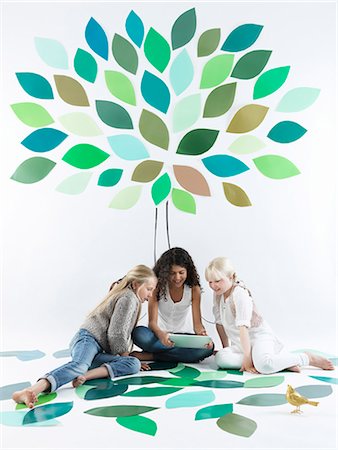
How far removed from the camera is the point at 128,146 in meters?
4.14

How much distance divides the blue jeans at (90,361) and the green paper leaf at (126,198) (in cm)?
129

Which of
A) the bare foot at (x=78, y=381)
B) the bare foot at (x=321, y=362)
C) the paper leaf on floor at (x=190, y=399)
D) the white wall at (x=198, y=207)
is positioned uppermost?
the white wall at (x=198, y=207)

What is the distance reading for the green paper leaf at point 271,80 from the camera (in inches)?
163

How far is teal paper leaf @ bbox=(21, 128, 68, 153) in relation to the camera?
4180mm

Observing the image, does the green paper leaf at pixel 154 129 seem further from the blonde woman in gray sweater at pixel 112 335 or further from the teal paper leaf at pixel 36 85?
the blonde woman in gray sweater at pixel 112 335

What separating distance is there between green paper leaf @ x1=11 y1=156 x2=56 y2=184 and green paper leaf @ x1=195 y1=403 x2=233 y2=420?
2.34m

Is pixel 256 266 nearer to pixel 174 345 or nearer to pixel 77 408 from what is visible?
pixel 174 345

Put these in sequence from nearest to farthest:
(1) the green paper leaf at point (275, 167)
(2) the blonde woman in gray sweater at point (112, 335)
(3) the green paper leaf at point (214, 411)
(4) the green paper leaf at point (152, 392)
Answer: (3) the green paper leaf at point (214, 411) < (4) the green paper leaf at point (152, 392) < (2) the blonde woman in gray sweater at point (112, 335) < (1) the green paper leaf at point (275, 167)

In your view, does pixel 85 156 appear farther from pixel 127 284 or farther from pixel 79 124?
pixel 127 284

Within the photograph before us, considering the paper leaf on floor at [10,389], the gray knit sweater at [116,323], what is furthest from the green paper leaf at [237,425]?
the paper leaf on floor at [10,389]

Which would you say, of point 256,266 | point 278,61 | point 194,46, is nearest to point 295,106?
point 278,61

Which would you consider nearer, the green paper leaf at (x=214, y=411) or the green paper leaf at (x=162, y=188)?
the green paper leaf at (x=214, y=411)

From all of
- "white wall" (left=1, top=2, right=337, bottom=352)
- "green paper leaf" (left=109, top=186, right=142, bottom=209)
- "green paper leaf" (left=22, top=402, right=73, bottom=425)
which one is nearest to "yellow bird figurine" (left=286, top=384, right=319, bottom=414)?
"green paper leaf" (left=22, top=402, right=73, bottom=425)

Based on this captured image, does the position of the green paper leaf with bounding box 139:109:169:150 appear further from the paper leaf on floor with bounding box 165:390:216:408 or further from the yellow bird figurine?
the yellow bird figurine
